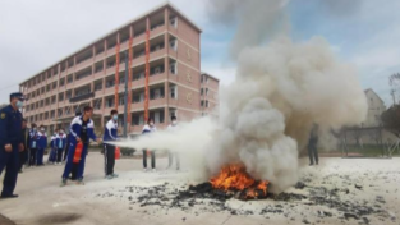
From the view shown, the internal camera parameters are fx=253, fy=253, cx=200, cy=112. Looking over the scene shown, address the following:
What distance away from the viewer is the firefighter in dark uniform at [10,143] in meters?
6.09

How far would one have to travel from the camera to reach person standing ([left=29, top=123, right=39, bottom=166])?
47.9 feet

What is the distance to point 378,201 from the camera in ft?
17.6

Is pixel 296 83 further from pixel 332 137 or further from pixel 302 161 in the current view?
pixel 332 137

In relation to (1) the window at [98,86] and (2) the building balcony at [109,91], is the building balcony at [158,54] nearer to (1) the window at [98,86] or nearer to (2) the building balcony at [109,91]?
(2) the building balcony at [109,91]

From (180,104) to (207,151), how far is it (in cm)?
2872

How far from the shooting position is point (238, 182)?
601 cm

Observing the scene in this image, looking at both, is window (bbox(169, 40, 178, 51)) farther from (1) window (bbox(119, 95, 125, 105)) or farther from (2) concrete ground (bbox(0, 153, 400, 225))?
(2) concrete ground (bbox(0, 153, 400, 225))

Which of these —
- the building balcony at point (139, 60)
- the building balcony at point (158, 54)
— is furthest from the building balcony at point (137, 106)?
the building balcony at point (158, 54)

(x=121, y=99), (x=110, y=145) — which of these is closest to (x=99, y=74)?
(x=121, y=99)

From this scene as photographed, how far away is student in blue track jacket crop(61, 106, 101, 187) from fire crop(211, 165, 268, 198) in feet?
14.3

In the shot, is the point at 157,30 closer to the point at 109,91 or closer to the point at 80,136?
the point at 109,91

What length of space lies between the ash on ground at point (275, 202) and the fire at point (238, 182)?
0.60 feet

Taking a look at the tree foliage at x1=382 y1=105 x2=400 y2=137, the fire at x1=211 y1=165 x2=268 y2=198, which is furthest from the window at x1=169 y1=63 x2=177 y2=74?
the fire at x1=211 y1=165 x2=268 y2=198

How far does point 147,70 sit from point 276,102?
32.2m
